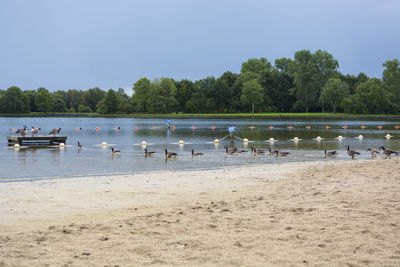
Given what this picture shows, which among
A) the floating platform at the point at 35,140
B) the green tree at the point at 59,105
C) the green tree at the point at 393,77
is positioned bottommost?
the floating platform at the point at 35,140

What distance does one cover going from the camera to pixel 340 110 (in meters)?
130

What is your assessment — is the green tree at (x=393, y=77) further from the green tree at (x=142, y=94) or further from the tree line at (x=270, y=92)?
the green tree at (x=142, y=94)

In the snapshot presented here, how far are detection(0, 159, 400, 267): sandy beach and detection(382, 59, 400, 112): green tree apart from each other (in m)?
116

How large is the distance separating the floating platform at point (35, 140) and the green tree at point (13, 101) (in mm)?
134386

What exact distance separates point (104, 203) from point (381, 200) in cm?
727

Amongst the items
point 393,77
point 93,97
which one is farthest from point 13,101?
point 393,77

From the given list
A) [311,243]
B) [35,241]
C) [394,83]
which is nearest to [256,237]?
[311,243]

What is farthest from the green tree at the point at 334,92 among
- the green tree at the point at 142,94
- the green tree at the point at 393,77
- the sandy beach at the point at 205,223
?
the sandy beach at the point at 205,223

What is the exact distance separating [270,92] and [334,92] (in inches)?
1003

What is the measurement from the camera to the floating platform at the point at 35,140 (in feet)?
123

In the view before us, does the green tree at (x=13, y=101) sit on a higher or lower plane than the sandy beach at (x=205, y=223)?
higher

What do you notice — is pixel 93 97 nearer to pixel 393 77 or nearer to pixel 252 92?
pixel 252 92

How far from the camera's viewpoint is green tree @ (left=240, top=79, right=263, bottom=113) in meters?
125

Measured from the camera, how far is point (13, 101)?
162875mm
